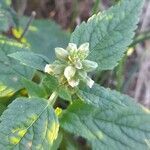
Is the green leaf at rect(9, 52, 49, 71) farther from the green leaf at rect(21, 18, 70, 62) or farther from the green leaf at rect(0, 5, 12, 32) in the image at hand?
the green leaf at rect(21, 18, 70, 62)

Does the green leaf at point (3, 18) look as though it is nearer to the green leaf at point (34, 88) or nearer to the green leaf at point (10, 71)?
the green leaf at point (10, 71)

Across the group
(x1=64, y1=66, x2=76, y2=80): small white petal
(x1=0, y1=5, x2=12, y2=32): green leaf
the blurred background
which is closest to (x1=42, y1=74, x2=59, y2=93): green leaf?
(x1=64, y1=66, x2=76, y2=80): small white petal

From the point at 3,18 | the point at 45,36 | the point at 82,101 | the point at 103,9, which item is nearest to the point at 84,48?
the point at 82,101

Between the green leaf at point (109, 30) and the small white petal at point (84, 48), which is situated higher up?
the green leaf at point (109, 30)

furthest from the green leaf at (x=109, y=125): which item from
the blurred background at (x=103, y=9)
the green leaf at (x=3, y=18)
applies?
the blurred background at (x=103, y=9)

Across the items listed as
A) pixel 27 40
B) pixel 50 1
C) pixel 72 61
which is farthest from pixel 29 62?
pixel 50 1

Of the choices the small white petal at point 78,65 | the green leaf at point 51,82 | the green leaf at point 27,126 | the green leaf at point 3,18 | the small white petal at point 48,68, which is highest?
the green leaf at point 3,18

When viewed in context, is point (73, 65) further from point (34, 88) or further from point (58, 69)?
point (34, 88)

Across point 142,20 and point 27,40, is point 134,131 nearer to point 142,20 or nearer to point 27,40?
point 27,40
